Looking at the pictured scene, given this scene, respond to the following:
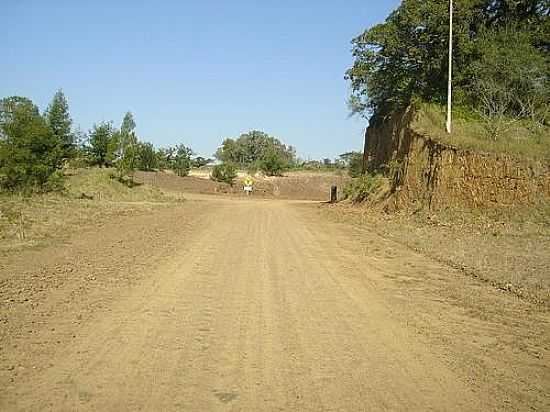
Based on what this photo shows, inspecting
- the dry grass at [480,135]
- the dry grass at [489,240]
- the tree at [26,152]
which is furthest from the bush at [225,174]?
the dry grass at [489,240]

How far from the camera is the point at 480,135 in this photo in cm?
2673

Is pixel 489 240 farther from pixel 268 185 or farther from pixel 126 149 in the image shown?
pixel 268 185

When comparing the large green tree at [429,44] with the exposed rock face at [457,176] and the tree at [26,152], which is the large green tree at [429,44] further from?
the tree at [26,152]

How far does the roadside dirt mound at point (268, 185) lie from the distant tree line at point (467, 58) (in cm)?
2579

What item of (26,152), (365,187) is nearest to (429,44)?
(365,187)

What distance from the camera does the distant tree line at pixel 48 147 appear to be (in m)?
32.1

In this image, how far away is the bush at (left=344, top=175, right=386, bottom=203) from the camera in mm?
34188

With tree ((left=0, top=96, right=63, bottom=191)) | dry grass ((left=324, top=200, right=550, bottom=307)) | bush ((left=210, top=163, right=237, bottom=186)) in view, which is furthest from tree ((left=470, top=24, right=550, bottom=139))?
bush ((left=210, top=163, right=237, bottom=186))

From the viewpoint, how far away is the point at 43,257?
13.1m

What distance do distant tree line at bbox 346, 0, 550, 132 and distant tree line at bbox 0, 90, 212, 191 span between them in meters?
19.3

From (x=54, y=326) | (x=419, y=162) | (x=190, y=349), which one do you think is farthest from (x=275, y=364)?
(x=419, y=162)

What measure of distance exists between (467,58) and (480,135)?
24.0 feet

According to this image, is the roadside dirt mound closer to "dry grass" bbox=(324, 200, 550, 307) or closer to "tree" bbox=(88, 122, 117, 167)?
"tree" bbox=(88, 122, 117, 167)

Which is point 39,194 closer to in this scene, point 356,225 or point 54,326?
point 356,225
